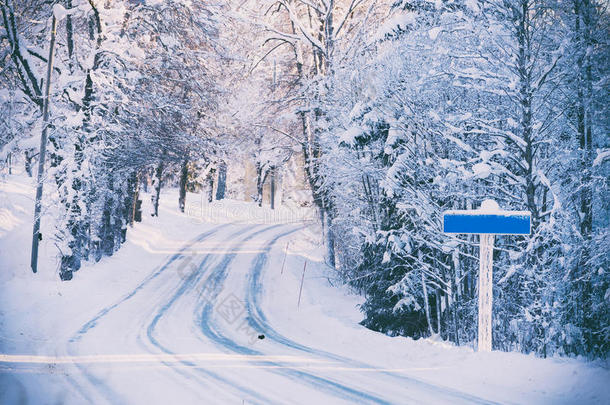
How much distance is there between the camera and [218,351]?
8977 mm

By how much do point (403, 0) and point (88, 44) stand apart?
420 inches

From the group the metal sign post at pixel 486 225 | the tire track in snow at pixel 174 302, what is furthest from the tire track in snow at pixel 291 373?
the metal sign post at pixel 486 225

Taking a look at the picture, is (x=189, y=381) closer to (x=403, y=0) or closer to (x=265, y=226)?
(x=403, y=0)

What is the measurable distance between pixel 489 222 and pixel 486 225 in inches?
2.4

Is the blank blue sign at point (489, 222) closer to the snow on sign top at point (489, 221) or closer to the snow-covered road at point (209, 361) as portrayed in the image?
the snow on sign top at point (489, 221)

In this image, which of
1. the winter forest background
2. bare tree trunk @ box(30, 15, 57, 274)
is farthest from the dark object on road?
bare tree trunk @ box(30, 15, 57, 274)

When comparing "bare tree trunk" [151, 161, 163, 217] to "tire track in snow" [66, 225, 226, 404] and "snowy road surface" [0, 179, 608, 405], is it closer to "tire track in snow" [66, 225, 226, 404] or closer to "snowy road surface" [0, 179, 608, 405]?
"tire track in snow" [66, 225, 226, 404]

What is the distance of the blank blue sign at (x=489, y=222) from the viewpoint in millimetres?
6363

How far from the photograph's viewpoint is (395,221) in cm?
1087

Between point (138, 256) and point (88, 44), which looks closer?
point (88, 44)

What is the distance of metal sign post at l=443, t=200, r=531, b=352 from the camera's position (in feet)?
21.0

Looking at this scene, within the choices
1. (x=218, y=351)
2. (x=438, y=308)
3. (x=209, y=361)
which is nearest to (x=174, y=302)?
(x=218, y=351)

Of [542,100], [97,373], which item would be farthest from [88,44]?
[542,100]

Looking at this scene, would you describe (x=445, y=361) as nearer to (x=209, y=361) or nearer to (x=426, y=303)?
(x=426, y=303)
